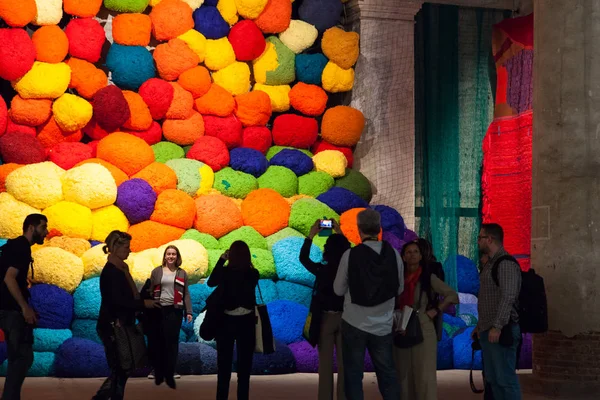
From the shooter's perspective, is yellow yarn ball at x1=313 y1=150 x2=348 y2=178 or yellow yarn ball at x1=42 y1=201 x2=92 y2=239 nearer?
yellow yarn ball at x1=42 y1=201 x2=92 y2=239

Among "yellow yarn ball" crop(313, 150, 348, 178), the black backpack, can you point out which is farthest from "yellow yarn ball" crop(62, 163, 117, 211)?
the black backpack

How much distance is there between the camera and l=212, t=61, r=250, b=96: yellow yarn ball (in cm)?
1303

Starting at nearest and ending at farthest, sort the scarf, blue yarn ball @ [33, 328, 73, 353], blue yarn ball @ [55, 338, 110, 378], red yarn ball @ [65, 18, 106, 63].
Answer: the scarf
blue yarn ball @ [55, 338, 110, 378]
blue yarn ball @ [33, 328, 73, 353]
red yarn ball @ [65, 18, 106, 63]

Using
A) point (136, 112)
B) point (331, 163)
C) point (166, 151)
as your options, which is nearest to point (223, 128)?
point (166, 151)

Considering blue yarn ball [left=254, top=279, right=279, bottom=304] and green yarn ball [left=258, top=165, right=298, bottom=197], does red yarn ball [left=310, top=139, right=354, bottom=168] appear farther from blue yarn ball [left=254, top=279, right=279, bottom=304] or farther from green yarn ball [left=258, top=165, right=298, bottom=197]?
blue yarn ball [left=254, top=279, right=279, bottom=304]

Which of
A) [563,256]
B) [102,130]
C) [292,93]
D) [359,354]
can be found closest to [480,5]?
[292,93]

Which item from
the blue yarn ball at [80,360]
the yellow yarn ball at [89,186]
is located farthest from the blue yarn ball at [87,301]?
the yellow yarn ball at [89,186]

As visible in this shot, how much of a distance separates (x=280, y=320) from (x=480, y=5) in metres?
5.85

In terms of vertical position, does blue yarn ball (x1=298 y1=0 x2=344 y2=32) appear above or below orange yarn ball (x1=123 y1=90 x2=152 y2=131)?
above

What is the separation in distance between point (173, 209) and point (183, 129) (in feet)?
4.59

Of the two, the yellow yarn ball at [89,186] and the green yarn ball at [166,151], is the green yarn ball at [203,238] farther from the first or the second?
the green yarn ball at [166,151]

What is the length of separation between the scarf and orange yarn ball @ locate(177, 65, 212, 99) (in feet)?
20.4

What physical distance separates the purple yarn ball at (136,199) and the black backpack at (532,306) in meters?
5.32

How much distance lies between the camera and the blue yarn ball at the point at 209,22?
13.0 metres
